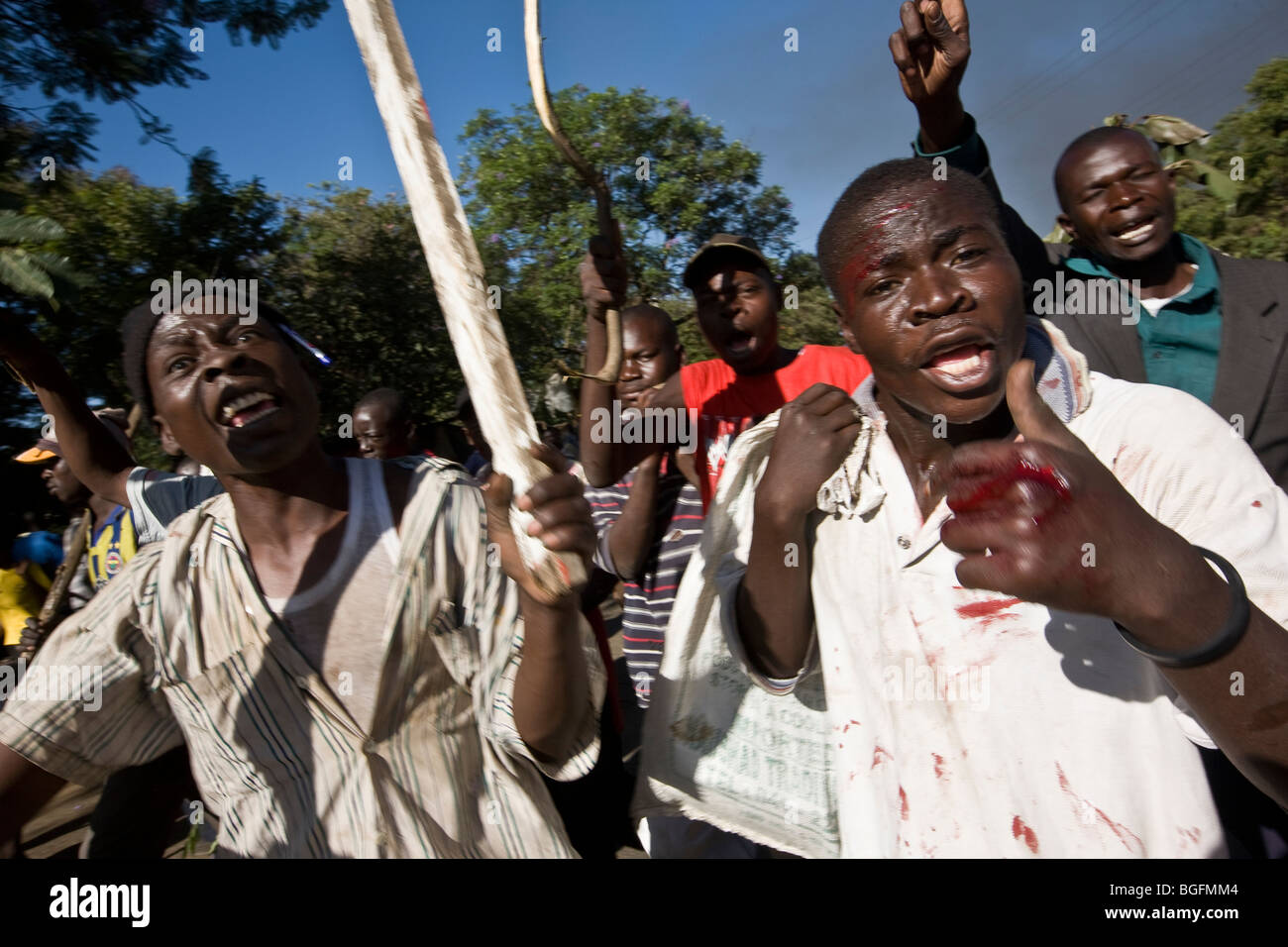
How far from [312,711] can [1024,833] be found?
4.10 feet

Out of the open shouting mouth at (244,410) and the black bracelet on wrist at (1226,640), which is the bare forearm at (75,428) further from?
the black bracelet on wrist at (1226,640)

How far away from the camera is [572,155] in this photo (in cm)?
143

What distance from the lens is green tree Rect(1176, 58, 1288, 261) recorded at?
10.6 metres

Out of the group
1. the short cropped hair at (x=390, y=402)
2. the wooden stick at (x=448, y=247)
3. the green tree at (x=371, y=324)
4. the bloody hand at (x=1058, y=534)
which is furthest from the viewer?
the green tree at (x=371, y=324)

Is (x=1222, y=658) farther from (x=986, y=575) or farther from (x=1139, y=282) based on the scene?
(x=1139, y=282)

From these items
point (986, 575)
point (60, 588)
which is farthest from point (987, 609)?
point (60, 588)

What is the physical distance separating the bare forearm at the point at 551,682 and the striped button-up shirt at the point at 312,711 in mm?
32

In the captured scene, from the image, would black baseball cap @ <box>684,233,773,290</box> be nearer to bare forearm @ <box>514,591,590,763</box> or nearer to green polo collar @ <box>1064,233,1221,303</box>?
green polo collar @ <box>1064,233,1221,303</box>

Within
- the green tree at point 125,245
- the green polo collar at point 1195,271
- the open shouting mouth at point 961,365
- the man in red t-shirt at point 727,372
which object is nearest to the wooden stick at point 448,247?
the open shouting mouth at point 961,365

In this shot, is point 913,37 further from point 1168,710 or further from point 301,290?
point 301,290

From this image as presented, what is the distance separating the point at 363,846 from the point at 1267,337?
8.17 feet

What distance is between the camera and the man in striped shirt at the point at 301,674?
55.7 inches

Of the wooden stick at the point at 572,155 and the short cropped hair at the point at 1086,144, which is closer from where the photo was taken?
the wooden stick at the point at 572,155

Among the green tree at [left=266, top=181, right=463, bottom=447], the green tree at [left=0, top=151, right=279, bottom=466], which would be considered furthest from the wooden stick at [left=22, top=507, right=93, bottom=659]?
the green tree at [left=266, top=181, right=463, bottom=447]
